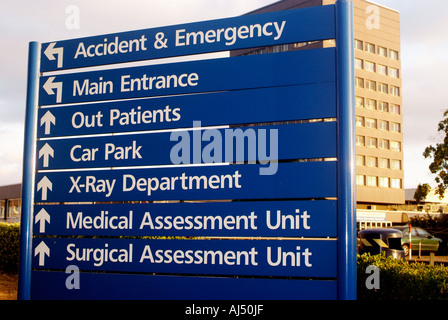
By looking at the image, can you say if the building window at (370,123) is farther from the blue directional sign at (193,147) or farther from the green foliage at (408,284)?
the blue directional sign at (193,147)

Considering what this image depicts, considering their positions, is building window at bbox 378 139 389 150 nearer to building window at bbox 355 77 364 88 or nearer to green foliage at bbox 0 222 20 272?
building window at bbox 355 77 364 88

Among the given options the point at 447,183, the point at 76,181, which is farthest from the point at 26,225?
the point at 447,183

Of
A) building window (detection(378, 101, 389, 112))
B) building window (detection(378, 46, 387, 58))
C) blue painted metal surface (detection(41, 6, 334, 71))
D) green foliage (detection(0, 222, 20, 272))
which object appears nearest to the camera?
blue painted metal surface (detection(41, 6, 334, 71))

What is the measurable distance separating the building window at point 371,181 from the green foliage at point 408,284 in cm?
6930

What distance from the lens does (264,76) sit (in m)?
3.17

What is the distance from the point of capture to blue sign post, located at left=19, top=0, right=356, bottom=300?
2984mm

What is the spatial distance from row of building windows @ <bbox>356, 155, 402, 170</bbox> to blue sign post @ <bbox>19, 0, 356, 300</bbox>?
228 ft

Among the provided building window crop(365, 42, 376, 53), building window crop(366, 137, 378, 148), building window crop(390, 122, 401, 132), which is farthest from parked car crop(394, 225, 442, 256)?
building window crop(390, 122, 401, 132)

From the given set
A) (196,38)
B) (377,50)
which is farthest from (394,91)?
(196,38)

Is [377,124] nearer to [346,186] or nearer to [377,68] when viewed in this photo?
[377,68]

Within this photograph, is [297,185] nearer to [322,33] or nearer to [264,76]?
[264,76]

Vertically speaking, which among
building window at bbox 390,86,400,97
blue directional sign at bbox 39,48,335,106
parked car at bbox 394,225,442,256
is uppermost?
building window at bbox 390,86,400,97

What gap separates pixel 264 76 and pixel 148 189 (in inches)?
43.1

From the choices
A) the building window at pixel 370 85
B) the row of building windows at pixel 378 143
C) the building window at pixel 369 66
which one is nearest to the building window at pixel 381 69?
the building window at pixel 369 66
